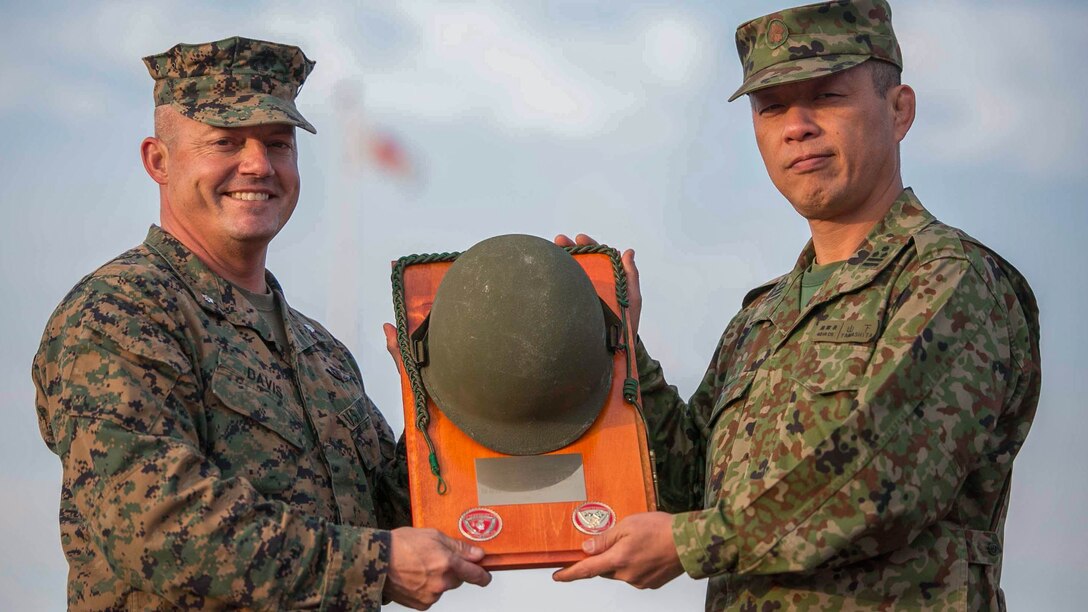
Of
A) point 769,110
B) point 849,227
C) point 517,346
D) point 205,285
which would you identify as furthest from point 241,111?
point 849,227

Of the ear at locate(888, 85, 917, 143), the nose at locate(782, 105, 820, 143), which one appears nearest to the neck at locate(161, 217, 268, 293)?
the nose at locate(782, 105, 820, 143)

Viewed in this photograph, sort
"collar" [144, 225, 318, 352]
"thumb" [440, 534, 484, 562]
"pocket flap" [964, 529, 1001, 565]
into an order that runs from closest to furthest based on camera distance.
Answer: "pocket flap" [964, 529, 1001, 565] → "thumb" [440, 534, 484, 562] → "collar" [144, 225, 318, 352]

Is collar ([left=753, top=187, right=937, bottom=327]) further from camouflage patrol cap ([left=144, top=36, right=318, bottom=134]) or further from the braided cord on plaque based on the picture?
camouflage patrol cap ([left=144, top=36, right=318, bottom=134])

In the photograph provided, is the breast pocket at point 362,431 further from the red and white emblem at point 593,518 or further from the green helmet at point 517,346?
the red and white emblem at point 593,518

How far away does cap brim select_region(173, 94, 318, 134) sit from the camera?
562 centimetres

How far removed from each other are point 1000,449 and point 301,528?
2674mm

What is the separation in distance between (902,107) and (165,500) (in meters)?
3.36

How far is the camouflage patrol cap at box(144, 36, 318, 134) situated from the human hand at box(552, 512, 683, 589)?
2.24 metres

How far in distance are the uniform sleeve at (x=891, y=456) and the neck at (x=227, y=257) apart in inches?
89.6

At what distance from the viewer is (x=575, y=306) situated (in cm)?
521

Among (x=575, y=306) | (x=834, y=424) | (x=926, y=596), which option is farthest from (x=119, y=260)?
(x=926, y=596)

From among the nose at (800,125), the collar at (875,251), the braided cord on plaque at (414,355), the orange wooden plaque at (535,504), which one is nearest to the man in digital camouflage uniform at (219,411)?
the orange wooden plaque at (535,504)

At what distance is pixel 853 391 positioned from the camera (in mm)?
4852

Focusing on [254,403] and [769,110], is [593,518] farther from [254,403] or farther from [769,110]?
[769,110]
